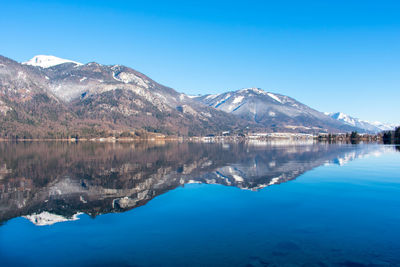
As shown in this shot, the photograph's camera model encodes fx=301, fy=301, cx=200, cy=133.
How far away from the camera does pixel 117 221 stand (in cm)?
1833

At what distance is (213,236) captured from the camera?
609 inches

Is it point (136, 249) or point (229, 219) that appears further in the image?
point (229, 219)

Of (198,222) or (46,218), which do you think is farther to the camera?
(46,218)

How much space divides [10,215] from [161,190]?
1211 cm

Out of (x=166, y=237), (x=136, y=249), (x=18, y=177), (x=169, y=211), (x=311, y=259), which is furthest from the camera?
(x=18, y=177)

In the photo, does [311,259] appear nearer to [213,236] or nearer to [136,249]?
[213,236]

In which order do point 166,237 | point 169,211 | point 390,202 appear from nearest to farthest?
1. point 166,237
2. point 169,211
3. point 390,202

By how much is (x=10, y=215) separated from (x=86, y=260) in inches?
389

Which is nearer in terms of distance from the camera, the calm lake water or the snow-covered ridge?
the calm lake water

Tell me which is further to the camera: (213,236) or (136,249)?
(213,236)

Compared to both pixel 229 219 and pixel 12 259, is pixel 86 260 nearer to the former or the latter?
pixel 12 259

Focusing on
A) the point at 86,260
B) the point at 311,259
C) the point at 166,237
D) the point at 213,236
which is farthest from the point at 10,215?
the point at 311,259

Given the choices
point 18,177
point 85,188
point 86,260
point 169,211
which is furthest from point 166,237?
point 18,177

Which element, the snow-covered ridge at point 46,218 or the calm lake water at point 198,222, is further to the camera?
the snow-covered ridge at point 46,218
